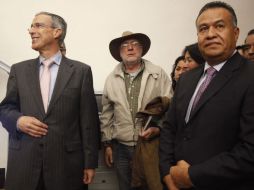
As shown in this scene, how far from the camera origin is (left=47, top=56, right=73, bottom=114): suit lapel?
64.4 inches

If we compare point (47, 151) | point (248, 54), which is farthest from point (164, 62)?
point (47, 151)

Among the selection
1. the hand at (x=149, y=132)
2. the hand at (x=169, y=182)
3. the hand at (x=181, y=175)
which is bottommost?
the hand at (x=169, y=182)

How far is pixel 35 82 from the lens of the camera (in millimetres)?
1667

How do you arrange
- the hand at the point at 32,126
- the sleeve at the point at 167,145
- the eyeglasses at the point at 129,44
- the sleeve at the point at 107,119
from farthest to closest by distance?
the eyeglasses at the point at 129,44
the sleeve at the point at 107,119
the hand at the point at 32,126
the sleeve at the point at 167,145

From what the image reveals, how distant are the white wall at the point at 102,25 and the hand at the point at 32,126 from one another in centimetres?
164

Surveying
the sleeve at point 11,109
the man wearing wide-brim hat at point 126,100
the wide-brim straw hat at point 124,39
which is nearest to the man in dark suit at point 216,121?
the man wearing wide-brim hat at point 126,100

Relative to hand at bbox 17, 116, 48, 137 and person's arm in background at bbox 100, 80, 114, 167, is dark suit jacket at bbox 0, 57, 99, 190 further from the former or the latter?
person's arm in background at bbox 100, 80, 114, 167

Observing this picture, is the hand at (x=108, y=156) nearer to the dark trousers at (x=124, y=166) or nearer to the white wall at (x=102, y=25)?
the dark trousers at (x=124, y=166)

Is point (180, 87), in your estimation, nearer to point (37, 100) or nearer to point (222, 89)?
point (222, 89)

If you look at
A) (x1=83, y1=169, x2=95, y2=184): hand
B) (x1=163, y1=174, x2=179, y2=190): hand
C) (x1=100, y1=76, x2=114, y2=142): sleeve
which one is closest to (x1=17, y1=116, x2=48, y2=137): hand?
(x1=83, y1=169, x2=95, y2=184): hand

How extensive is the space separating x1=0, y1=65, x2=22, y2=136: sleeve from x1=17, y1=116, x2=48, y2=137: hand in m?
0.05

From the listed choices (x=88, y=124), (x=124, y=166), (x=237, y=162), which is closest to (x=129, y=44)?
(x=88, y=124)

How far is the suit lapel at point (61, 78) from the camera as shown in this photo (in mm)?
1636

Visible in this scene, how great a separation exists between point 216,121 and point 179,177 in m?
0.28
